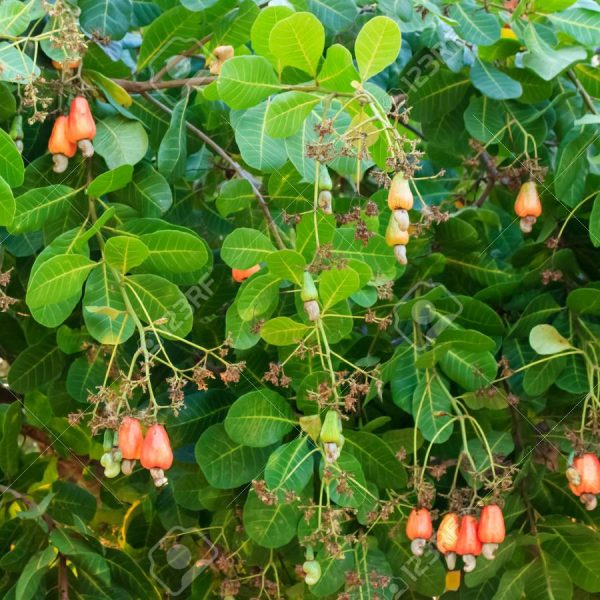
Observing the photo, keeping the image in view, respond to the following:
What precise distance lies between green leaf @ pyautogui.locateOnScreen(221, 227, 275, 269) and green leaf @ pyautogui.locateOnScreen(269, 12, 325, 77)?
262 millimetres

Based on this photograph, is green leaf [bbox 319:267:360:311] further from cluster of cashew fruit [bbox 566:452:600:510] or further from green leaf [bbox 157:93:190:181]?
cluster of cashew fruit [bbox 566:452:600:510]

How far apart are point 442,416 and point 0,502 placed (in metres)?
0.89

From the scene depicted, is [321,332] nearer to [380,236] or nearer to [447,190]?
[380,236]

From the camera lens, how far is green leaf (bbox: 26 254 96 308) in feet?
4.70

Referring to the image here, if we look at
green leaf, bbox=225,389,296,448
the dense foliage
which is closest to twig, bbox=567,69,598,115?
the dense foliage

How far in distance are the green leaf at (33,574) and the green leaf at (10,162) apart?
2.32 ft

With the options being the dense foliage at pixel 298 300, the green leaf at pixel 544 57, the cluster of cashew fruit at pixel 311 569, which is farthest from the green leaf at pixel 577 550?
the green leaf at pixel 544 57

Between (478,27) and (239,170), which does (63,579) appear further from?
(478,27)

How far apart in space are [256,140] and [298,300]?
0.27 meters

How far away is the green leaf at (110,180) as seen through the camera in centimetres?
152

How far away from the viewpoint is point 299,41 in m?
1.48

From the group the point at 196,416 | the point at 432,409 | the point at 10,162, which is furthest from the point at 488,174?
the point at 10,162

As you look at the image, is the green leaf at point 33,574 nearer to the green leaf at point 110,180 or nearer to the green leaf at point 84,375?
the green leaf at point 84,375

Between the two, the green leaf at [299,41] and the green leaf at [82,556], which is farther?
the green leaf at [82,556]
